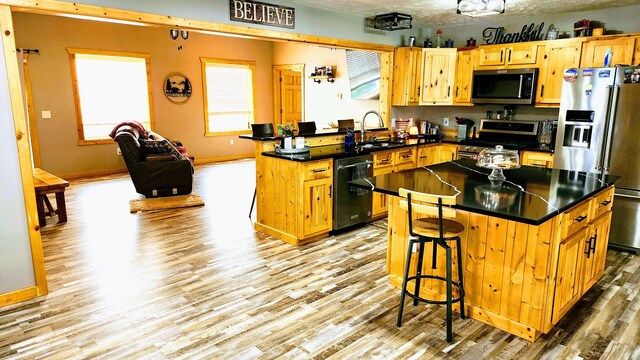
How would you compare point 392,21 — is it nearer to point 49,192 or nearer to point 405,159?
point 405,159

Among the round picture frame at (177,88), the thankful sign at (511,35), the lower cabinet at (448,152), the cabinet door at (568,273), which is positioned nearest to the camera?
the cabinet door at (568,273)

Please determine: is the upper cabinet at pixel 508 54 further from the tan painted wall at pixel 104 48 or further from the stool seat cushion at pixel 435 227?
the tan painted wall at pixel 104 48

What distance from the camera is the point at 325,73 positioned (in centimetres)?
860

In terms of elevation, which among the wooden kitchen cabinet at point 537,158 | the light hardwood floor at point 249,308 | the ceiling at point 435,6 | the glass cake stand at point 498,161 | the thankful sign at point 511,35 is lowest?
the light hardwood floor at point 249,308

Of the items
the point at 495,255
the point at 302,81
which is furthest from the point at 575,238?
the point at 302,81

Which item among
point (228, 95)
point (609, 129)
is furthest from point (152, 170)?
point (609, 129)

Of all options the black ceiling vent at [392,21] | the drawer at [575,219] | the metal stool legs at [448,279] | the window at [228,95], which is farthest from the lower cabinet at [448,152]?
the window at [228,95]

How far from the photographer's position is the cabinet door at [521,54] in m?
5.09

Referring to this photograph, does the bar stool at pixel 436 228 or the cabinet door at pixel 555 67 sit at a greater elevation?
the cabinet door at pixel 555 67

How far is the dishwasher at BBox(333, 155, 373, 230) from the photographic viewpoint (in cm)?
442

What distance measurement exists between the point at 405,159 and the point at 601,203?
2.52 m

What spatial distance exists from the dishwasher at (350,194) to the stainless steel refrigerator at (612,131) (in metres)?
2.19

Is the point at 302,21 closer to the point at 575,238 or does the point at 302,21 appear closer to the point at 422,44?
the point at 422,44

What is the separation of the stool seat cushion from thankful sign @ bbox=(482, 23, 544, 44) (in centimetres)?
378
